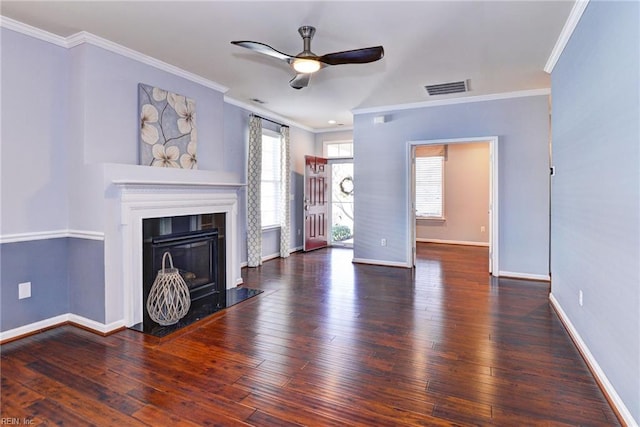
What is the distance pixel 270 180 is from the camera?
20.9 ft

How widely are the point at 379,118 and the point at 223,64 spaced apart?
2.71 metres

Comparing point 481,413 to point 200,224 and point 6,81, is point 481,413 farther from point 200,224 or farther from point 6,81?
point 6,81

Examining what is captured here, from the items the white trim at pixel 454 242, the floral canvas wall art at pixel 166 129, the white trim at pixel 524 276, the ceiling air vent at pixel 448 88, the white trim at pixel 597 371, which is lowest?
the white trim at pixel 597 371

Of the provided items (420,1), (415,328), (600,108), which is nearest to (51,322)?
(415,328)

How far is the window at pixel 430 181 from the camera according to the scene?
823cm

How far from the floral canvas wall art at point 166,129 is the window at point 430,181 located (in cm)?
565

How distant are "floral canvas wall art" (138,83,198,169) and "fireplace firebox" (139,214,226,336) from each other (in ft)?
2.25

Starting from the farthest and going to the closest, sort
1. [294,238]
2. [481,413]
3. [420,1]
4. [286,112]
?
[294,238] → [286,112] → [420,1] → [481,413]

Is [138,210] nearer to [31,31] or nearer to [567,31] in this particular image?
[31,31]

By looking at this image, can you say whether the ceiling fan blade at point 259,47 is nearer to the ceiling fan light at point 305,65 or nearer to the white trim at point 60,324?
the ceiling fan light at point 305,65

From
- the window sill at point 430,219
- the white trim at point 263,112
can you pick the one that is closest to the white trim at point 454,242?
the window sill at point 430,219

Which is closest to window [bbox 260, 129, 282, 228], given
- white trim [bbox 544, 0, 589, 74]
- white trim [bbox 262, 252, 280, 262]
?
white trim [bbox 262, 252, 280, 262]

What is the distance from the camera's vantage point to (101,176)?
2971mm

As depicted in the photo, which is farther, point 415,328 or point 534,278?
point 534,278
